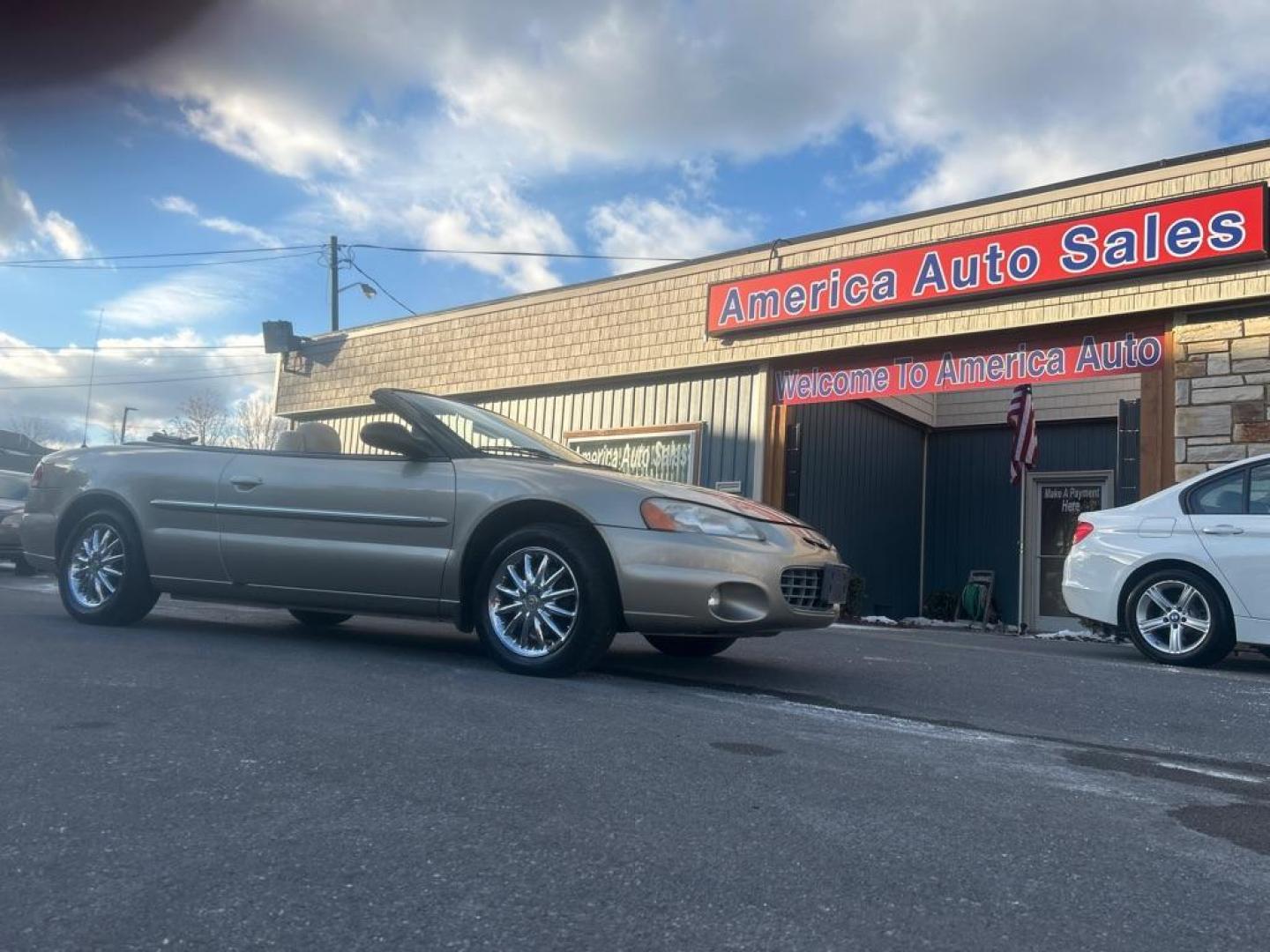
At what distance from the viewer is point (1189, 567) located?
275 inches

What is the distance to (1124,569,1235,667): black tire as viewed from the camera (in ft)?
22.3

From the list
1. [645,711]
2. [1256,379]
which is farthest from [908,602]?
[645,711]

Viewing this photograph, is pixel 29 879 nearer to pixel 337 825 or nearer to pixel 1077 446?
pixel 337 825

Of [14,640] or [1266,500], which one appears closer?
[14,640]

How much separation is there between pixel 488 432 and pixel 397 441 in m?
0.54

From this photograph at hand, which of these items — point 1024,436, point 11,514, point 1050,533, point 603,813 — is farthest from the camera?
point 1050,533

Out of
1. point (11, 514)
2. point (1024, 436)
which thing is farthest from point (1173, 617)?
point (11, 514)

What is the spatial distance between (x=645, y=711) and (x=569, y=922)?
2.13 m

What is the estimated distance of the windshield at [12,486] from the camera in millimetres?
15352

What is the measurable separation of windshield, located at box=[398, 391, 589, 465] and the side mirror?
207 millimetres

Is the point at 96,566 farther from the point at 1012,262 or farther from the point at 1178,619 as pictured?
the point at 1012,262

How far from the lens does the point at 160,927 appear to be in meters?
2.01

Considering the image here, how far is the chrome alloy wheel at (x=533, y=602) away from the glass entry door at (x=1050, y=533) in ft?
40.3

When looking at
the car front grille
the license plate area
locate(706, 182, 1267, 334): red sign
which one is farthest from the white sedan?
locate(706, 182, 1267, 334): red sign
